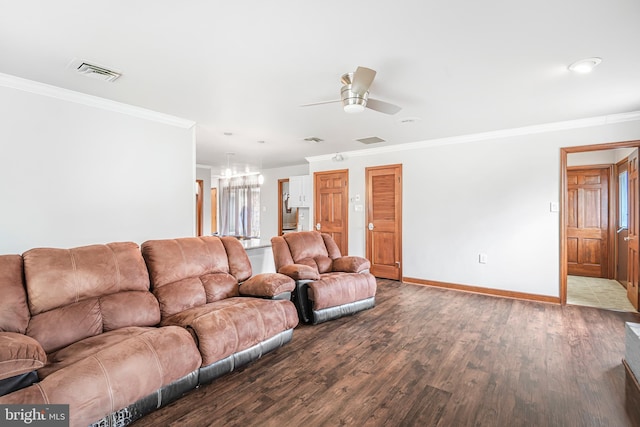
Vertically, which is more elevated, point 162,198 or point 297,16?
point 297,16

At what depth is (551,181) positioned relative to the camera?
4.23m

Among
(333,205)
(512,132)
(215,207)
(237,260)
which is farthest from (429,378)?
(215,207)

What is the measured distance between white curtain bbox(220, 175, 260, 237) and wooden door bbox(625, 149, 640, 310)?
7.43 metres

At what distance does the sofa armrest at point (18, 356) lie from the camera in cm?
135

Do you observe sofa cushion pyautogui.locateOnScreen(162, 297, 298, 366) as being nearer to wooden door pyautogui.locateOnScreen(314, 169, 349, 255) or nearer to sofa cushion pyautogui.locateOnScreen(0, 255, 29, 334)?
sofa cushion pyautogui.locateOnScreen(0, 255, 29, 334)

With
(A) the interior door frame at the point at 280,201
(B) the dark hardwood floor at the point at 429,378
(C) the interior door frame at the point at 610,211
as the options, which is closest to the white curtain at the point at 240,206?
(A) the interior door frame at the point at 280,201

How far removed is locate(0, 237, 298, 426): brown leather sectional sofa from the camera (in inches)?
59.4

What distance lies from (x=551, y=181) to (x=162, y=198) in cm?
509

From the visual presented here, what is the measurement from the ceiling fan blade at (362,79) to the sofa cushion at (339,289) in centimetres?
201

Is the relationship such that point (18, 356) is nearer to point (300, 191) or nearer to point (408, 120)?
point (408, 120)

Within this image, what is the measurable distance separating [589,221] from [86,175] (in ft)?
25.7

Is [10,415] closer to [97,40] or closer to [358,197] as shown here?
[97,40]

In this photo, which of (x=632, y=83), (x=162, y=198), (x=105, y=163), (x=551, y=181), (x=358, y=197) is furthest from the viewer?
(x=358, y=197)

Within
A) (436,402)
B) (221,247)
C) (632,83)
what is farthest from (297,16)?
(632,83)
